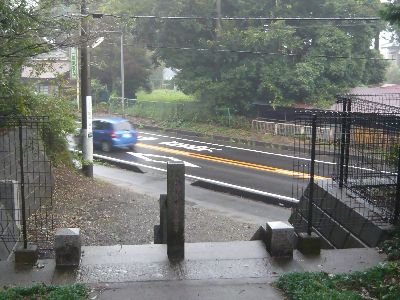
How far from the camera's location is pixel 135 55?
157ft

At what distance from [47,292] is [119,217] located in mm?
6791

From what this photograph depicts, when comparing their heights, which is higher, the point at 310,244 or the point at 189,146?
the point at 310,244

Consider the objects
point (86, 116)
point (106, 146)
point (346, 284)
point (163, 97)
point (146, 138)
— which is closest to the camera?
point (346, 284)

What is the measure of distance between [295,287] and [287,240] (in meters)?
1.23

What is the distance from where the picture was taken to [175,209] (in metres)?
6.80

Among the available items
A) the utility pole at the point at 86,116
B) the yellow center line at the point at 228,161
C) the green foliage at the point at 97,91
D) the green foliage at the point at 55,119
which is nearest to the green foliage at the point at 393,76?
the green foliage at the point at 97,91

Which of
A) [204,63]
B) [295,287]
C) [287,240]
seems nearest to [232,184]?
[287,240]

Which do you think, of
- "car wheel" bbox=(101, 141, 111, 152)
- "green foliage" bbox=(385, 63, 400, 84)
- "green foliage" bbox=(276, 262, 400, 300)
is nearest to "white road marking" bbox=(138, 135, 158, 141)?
"car wheel" bbox=(101, 141, 111, 152)

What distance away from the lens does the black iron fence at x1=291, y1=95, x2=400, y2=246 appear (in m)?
7.76

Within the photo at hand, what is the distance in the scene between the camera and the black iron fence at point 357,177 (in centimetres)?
776

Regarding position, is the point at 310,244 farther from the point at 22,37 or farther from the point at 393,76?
the point at 393,76

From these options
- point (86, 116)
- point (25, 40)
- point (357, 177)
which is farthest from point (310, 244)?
point (86, 116)

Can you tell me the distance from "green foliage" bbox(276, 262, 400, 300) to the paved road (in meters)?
9.13

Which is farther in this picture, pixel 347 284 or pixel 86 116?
pixel 86 116
